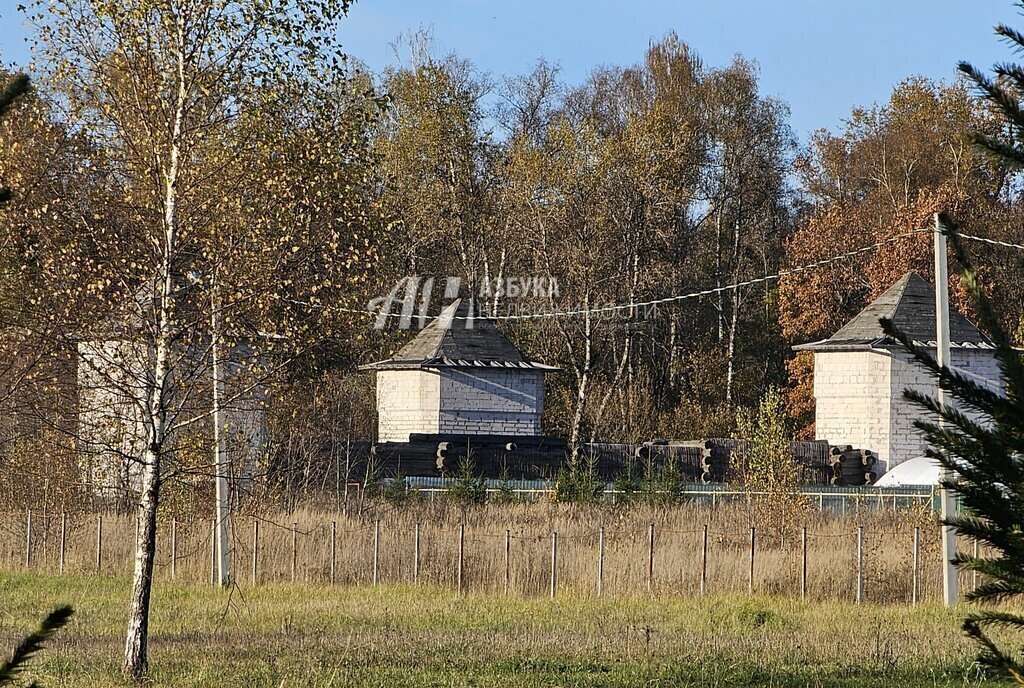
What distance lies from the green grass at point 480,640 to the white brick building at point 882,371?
17966mm

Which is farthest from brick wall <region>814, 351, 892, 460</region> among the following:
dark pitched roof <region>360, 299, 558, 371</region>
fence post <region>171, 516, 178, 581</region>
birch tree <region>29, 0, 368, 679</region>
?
birch tree <region>29, 0, 368, 679</region>

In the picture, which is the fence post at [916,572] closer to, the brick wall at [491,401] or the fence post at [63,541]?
the fence post at [63,541]

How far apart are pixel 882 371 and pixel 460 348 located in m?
11.9

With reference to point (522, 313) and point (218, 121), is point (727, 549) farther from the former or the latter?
point (522, 313)

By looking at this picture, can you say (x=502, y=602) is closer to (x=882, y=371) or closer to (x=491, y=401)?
(x=491, y=401)

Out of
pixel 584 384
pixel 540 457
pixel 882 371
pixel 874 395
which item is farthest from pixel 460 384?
pixel 882 371

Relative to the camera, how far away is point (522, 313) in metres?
46.9

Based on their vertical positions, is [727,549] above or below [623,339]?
below

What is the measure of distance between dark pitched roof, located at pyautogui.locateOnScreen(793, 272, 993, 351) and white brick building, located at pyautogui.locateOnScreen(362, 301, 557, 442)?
8.19 m

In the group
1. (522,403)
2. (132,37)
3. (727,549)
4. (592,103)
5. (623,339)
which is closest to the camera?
(132,37)

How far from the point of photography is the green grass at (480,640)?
13102 millimetres

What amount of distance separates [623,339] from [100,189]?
36.5m

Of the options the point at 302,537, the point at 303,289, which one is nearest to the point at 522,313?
the point at 302,537

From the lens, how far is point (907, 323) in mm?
37906
